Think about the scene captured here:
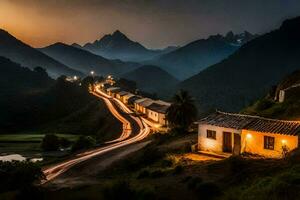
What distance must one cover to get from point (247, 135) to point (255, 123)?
155 cm

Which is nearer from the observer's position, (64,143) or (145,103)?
(64,143)

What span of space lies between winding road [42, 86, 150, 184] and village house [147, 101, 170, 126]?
9.63 ft

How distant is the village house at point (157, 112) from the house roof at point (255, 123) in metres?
43.6

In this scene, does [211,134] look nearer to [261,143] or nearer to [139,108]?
[261,143]

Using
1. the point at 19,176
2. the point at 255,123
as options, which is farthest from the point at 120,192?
the point at 255,123

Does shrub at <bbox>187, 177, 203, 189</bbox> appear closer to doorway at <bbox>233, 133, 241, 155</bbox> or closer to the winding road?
doorway at <bbox>233, 133, 241, 155</bbox>

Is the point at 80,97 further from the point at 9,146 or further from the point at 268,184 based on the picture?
the point at 268,184

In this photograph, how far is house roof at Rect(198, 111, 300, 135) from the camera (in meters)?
37.7

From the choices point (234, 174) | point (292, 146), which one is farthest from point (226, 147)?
point (234, 174)

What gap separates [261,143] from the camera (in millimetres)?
39031

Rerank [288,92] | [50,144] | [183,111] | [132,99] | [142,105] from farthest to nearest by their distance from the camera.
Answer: [132,99], [142,105], [50,144], [183,111], [288,92]

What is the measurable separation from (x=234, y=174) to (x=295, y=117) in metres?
A: 24.3

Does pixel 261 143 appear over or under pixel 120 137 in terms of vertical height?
over

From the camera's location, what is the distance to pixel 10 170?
113ft
